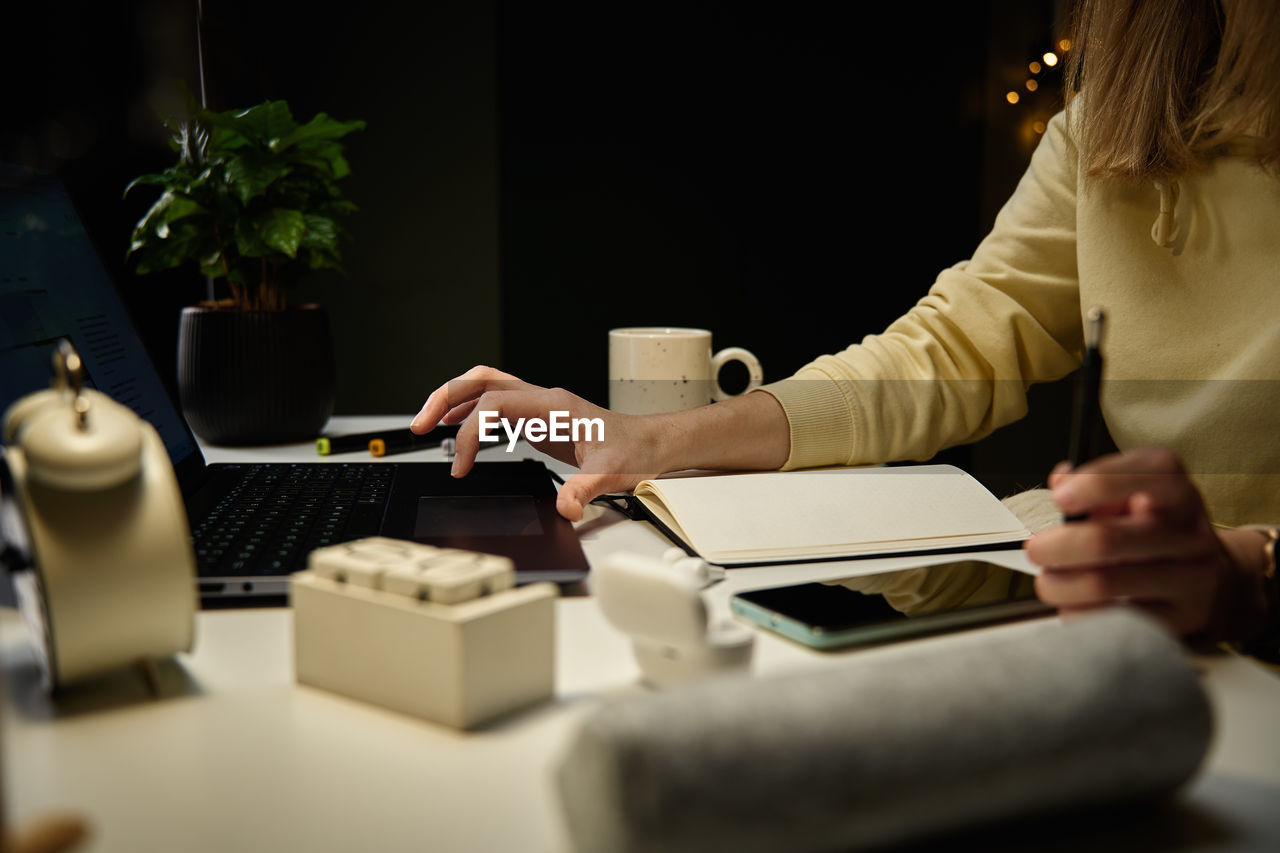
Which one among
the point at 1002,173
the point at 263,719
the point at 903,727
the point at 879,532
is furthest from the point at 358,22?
the point at 903,727

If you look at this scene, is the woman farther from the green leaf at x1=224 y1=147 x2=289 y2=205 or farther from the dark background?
the dark background

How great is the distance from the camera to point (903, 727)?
30 centimetres

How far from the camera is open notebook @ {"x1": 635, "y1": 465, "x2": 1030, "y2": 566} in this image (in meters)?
0.67

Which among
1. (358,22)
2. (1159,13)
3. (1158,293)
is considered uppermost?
(358,22)

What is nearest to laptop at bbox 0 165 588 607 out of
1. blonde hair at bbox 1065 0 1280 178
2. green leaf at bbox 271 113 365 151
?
Answer: green leaf at bbox 271 113 365 151

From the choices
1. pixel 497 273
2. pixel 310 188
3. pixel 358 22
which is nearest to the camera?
pixel 310 188

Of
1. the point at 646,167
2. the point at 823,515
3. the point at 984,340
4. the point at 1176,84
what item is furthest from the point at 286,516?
the point at 646,167

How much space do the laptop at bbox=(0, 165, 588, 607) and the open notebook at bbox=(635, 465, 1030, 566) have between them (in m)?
0.09

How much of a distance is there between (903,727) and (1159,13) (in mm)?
835

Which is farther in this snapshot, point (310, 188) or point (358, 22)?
point (358, 22)

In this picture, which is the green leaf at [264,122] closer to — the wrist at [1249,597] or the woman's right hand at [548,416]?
the woman's right hand at [548,416]

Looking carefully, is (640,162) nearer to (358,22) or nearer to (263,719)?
(358,22)

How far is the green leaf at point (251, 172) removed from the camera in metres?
1.05

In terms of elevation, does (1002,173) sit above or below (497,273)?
above
